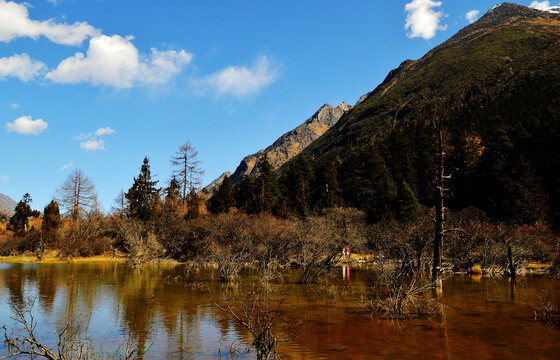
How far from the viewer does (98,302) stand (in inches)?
702

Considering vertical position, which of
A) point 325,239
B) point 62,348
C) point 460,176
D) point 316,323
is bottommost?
point 316,323

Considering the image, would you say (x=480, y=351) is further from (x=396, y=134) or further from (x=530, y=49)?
(x=530, y=49)

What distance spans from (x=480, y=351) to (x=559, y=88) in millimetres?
100828

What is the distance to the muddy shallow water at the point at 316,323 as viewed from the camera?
10.3 meters

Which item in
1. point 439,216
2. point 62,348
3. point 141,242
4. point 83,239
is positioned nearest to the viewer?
point 62,348

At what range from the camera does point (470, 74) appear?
138875 mm

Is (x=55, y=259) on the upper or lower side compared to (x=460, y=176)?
lower

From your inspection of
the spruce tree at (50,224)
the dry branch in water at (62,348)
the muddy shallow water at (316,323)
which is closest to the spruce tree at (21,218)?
the spruce tree at (50,224)

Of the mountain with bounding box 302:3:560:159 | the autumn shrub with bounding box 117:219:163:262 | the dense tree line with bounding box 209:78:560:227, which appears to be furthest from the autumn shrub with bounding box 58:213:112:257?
the mountain with bounding box 302:3:560:159

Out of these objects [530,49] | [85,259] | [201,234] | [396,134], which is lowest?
[85,259]

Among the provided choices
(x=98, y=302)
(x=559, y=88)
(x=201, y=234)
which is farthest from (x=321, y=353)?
(x=559, y=88)

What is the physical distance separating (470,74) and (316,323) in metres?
148

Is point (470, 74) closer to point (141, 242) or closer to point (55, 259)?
point (141, 242)

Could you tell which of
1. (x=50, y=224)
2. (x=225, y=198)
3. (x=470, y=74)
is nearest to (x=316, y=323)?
(x=50, y=224)
